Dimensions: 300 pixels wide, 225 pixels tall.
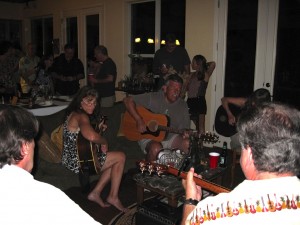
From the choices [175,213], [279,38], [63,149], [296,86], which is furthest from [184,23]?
[175,213]

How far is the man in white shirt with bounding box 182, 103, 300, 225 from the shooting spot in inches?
38.8

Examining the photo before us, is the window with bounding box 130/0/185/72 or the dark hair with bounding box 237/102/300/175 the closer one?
the dark hair with bounding box 237/102/300/175

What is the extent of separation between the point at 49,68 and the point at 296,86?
3.84 metres

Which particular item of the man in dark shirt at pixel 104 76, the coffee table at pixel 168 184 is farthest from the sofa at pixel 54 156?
the man in dark shirt at pixel 104 76

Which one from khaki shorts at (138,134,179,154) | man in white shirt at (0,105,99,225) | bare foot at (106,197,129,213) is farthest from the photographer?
khaki shorts at (138,134,179,154)

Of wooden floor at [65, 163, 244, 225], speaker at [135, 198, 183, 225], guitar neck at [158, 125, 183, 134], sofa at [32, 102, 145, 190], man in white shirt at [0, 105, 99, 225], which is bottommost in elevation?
wooden floor at [65, 163, 244, 225]

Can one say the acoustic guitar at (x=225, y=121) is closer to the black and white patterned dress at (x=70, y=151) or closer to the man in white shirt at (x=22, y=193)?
the black and white patterned dress at (x=70, y=151)

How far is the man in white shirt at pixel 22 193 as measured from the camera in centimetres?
94

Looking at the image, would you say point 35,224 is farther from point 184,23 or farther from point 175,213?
point 184,23

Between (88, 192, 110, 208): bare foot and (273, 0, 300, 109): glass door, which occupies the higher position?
(273, 0, 300, 109): glass door

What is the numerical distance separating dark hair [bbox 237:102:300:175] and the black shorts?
12.3 ft

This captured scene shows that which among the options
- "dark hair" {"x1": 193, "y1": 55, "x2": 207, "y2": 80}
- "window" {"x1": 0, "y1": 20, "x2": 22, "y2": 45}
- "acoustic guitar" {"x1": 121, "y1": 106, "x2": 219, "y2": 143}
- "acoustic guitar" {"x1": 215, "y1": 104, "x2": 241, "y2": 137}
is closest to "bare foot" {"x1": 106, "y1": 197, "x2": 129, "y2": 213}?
"acoustic guitar" {"x1": 121, "y1": 106, "x2": 219, "y2": 143}

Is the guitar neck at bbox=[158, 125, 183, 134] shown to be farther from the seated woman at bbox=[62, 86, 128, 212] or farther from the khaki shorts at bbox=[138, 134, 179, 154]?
the seated woman at bbox=[62, 86, 128, 212]

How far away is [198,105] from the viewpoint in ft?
15.8
